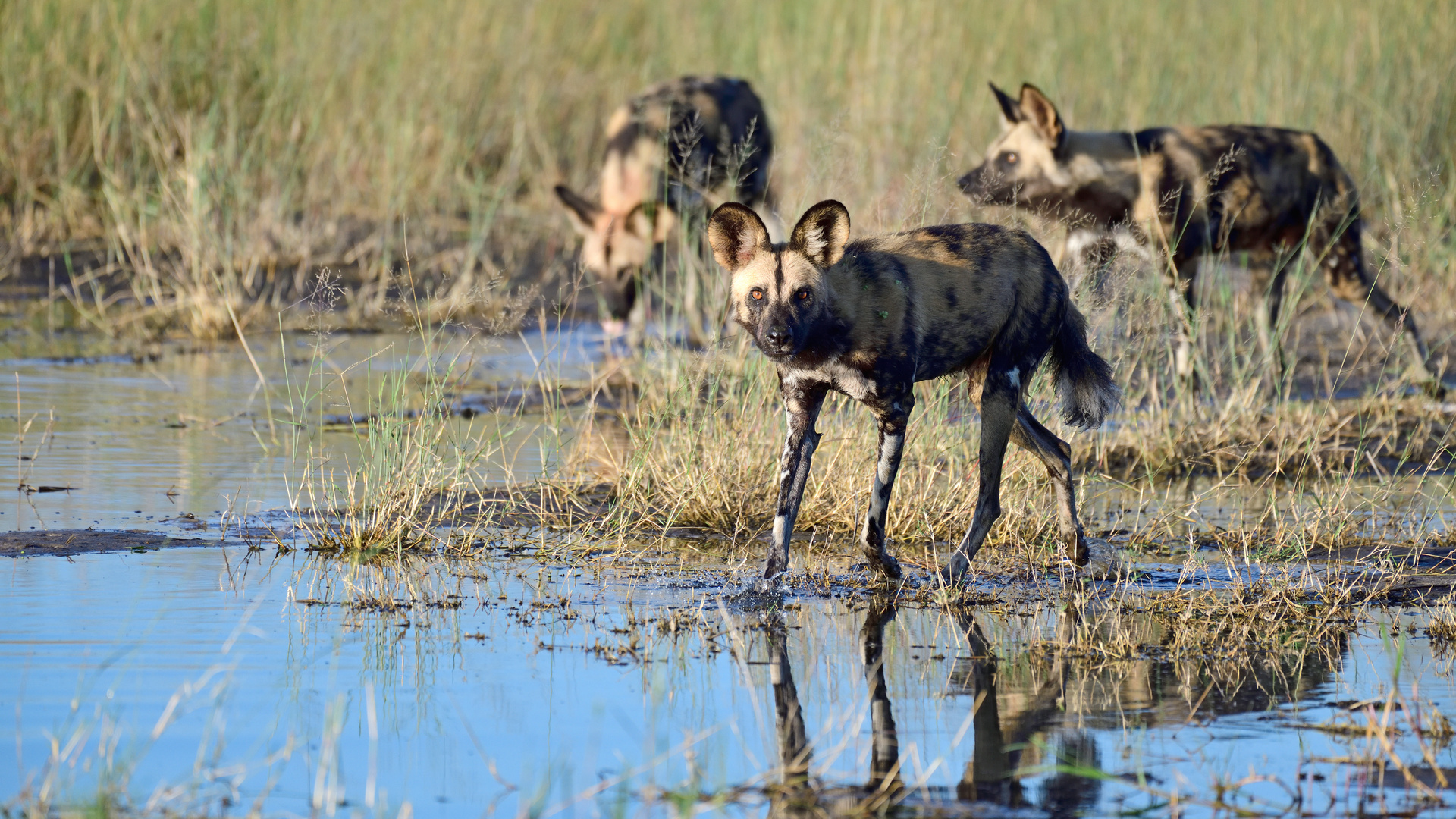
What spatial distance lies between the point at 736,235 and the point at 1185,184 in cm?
407

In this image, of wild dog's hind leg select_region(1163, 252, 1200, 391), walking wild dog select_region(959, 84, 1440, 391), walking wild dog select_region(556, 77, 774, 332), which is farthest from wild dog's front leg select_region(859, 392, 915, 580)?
walking wild dog select_region(556, 77, 774, 332)

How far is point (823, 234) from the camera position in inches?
201

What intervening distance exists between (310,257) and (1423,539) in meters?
7.72

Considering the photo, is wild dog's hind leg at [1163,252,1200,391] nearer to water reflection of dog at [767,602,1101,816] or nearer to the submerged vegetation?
the submerged vegetation

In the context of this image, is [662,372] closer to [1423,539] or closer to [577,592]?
[577,592]

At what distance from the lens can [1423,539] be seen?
232 inches

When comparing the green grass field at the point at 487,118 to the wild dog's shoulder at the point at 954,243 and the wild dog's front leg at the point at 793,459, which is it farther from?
the wild dog's front leg at the point at 793,459

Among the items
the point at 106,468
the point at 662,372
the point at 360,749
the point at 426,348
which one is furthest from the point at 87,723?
the point at 662,372

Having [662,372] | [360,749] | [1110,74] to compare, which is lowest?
[360,749]

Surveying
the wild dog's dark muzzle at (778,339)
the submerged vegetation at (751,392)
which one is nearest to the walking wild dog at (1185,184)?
the submerged vegetation at (751,392)

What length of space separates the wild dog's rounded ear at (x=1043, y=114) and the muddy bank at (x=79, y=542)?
15.6 feet

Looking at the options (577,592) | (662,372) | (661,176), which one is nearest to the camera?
(577,592)

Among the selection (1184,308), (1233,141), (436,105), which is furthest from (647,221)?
(1184,308)

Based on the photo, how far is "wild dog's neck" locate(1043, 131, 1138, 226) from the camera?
28.6 feet
